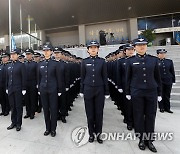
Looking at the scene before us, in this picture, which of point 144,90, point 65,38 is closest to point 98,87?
point 144,90

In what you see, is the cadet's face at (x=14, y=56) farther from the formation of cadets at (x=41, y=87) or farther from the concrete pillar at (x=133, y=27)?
the concrete pillar at (x=133, y=27)

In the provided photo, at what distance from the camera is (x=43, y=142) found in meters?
2.88

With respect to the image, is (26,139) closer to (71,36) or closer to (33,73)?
(33,73)

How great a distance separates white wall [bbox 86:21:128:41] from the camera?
17094 millimetres

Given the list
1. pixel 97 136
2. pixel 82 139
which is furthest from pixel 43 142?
pixel 97 136

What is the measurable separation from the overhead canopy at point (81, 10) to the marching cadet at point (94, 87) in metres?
11.4

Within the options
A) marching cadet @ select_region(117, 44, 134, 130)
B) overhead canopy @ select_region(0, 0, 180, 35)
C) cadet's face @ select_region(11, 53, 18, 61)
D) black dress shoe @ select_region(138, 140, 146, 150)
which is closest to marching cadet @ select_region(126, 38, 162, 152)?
black dress shoe @ select_region(138, 140, 146, 150)

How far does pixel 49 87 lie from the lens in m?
3.11

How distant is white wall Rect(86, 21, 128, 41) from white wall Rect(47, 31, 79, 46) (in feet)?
5.71

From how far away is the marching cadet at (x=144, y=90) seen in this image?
97.1 inches

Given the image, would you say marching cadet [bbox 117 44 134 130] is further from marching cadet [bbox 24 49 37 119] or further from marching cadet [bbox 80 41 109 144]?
marching cadet [bbox 24 49 37 119]

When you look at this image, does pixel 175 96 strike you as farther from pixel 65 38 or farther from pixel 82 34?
pixel 65 38

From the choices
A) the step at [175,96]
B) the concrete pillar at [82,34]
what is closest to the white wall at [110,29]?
the concrete pillar at [82,34]

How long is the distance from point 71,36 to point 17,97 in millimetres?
16408
